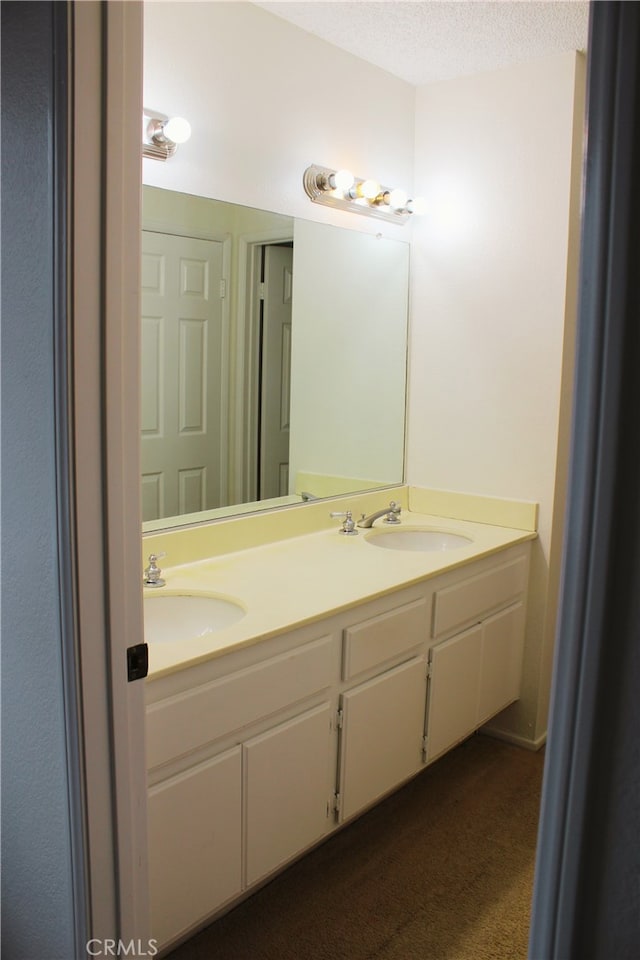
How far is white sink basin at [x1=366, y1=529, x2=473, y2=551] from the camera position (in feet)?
9.57

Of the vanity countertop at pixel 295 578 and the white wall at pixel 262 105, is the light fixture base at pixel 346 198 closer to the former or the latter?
the white wall at pixel 262 105

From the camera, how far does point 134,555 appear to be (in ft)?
4.21

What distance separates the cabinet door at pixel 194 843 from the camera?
1.64 metres

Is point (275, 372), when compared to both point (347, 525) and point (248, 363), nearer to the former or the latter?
point (248, 363)

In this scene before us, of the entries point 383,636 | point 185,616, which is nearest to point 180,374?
point 185,616

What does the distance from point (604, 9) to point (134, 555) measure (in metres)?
0.96

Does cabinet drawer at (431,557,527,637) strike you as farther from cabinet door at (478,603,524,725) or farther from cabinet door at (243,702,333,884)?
cabinet door at (243,702,333,884)

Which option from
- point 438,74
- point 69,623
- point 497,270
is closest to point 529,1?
point 438,74

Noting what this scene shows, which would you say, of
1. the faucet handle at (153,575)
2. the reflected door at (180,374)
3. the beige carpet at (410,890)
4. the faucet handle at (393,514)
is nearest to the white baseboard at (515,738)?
the beige carpet at (410,890)

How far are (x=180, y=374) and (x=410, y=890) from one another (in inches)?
61.5

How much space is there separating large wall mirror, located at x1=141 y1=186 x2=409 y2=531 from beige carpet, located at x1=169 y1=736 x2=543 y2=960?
1.05 metres

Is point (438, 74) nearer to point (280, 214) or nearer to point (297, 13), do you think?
point (297, 13)

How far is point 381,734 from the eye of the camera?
2.26 m

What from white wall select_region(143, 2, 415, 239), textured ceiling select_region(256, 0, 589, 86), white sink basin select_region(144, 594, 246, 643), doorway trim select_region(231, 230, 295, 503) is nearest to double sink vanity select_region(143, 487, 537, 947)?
white sink basin select_region(144, 594, 246, 643)
